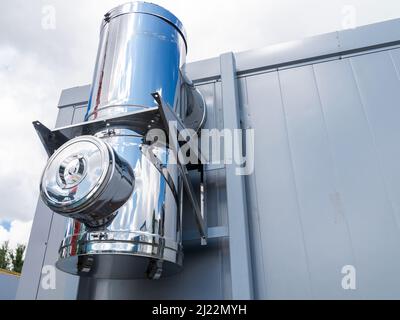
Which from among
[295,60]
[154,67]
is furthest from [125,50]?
[295,60]

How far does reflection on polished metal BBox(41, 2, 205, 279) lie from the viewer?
0.75m

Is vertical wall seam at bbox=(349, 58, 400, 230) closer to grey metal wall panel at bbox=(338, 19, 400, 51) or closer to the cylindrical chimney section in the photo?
grey metal wall panel at bbox=(338, 19, 400, 51)

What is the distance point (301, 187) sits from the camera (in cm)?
111

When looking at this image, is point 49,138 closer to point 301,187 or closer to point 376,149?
point 301,187

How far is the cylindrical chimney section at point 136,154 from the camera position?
0.78m

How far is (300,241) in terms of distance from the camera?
1.03 meters

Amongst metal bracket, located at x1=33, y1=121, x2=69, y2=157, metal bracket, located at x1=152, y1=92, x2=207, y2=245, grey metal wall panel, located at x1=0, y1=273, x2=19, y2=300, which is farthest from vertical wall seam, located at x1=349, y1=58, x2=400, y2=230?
grey metal wall panel, located at x1=0, y1=273, x2=19, y2=300

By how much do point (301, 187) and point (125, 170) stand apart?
625 millimetres

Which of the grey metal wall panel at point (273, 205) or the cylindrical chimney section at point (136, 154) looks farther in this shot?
the grey metal wall panel at point (273, 205)

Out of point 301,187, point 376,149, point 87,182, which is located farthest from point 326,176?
point 87,182

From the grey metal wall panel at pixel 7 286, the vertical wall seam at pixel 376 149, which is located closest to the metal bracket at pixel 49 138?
the vertical wall seam at pixel 376 149

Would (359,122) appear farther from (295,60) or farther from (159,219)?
(159,219)

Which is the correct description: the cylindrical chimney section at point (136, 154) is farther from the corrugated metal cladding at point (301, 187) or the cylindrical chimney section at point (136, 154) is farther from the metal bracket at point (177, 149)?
the corrugated metal cladding at point (301, 187)
